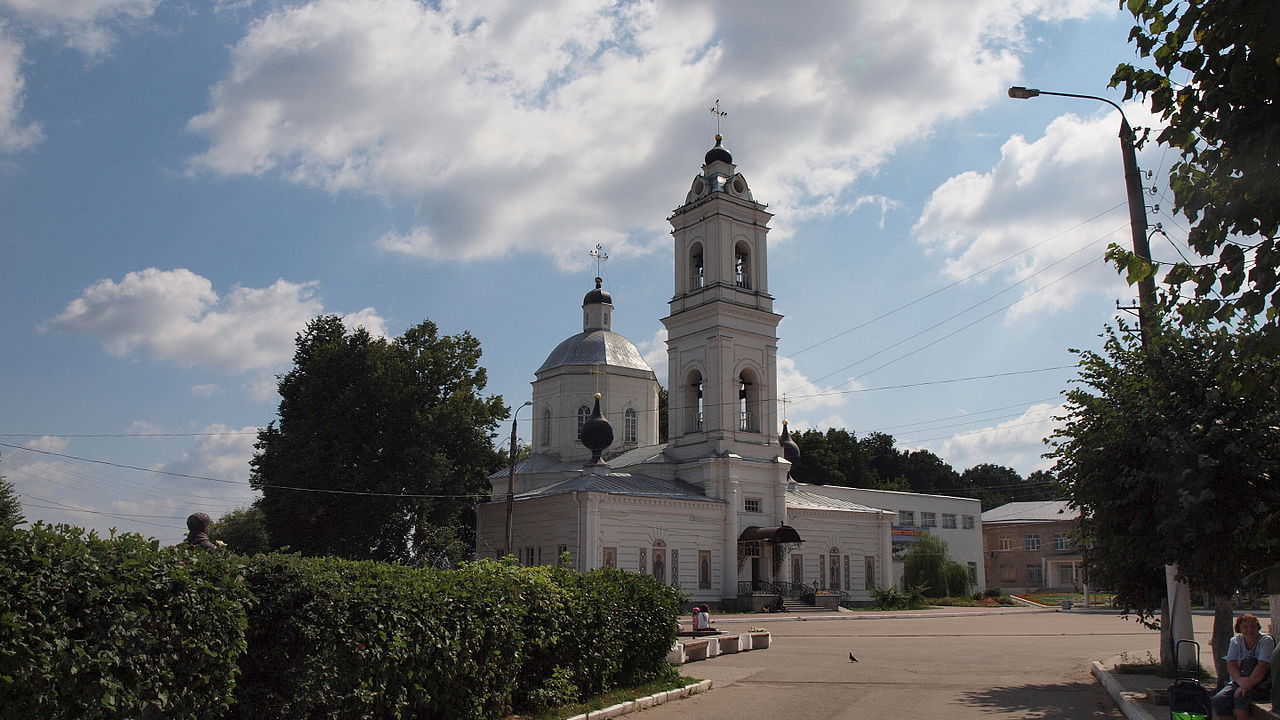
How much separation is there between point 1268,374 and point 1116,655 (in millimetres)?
15746

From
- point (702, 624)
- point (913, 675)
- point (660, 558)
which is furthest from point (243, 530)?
point (913, 675)

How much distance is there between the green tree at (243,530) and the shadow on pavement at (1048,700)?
168 ft

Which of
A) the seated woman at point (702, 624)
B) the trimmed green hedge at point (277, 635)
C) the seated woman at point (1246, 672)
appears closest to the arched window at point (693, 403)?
the seated woman at point (702, 624)

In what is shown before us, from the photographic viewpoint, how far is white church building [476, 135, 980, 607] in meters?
42.1

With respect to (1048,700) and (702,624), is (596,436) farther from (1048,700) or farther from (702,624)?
(1048,700)

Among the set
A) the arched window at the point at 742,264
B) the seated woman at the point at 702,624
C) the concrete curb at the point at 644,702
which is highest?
the arched window at the point at 742,264

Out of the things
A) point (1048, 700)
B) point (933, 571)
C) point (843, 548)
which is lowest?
point (1048, 700)

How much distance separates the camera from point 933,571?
5256 cm

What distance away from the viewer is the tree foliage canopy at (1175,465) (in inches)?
522

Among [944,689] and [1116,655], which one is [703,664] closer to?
[944,689]

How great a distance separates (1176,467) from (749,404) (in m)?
33.6

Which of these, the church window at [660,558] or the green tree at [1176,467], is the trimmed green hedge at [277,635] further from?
the church window at [660,558]

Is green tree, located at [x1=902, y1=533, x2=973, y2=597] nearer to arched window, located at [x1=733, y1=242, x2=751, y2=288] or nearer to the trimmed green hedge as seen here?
arched window, located at [x1=733, y1=242, x2=751, y2=288]

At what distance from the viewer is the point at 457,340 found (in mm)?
48562
